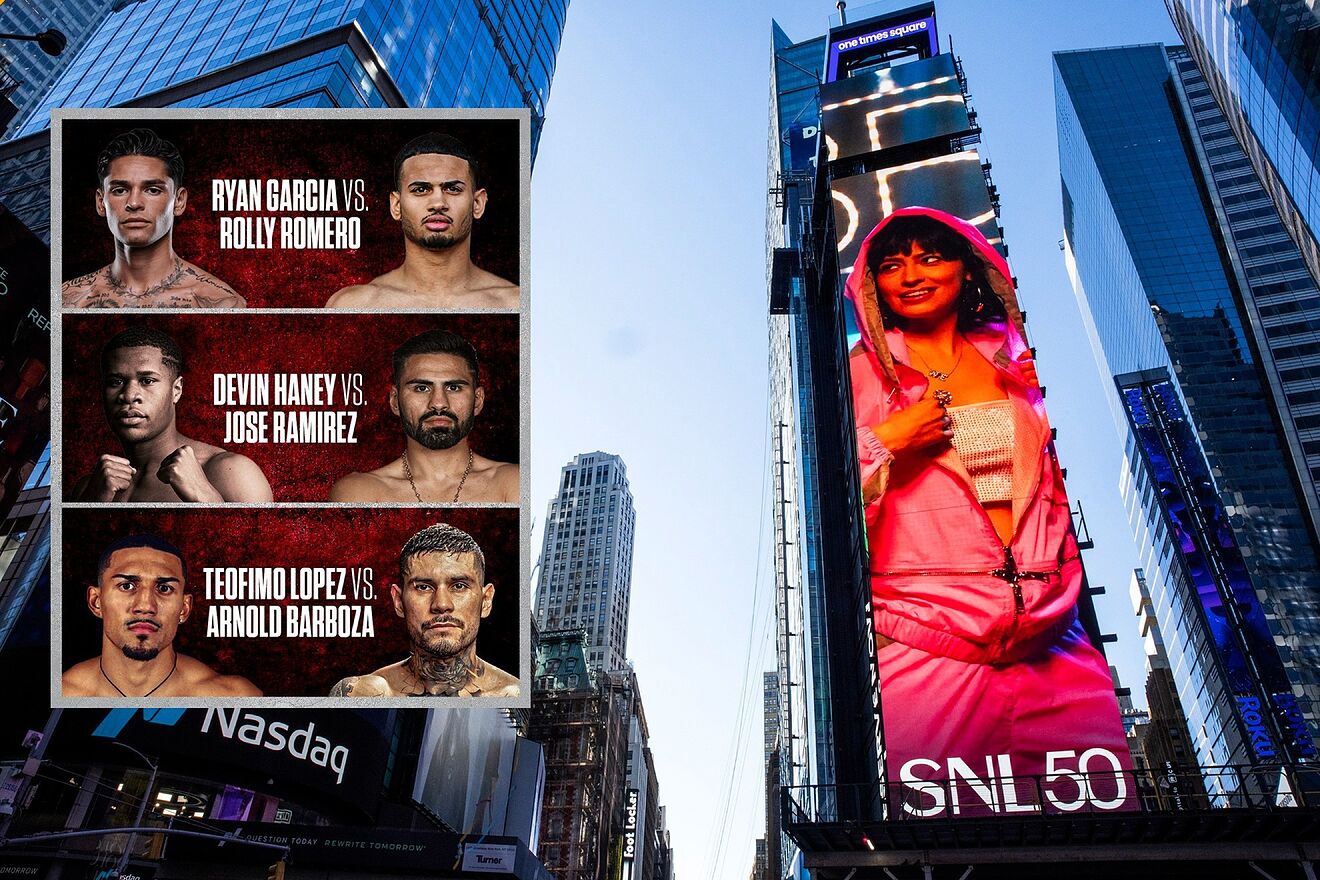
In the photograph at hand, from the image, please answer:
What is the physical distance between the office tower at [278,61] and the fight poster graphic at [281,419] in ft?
140

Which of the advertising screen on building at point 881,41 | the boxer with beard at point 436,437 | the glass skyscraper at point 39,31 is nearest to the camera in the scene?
the boxer with beard at point 436,437

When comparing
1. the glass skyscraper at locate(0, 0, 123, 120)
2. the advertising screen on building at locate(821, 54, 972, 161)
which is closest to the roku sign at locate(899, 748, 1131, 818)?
the advertising screen on building at locate(821, 54, 972, 161)

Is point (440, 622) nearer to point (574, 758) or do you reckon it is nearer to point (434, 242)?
point (434, 242)

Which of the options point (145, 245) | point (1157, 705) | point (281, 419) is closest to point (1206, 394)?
point (1157, 705)

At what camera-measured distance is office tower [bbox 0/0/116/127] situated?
12588cm

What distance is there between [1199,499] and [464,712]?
10122 cm

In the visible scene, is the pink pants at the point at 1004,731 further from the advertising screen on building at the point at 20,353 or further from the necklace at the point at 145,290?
the advertising screen on building at the point at 20,353

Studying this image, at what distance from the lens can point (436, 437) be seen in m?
5.66

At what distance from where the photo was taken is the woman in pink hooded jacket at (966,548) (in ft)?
102

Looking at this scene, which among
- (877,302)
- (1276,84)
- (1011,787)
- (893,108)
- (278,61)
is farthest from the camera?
(893,108)

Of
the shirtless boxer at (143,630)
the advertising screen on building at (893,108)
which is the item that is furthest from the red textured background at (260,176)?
the advertising screen on building at (893,108)

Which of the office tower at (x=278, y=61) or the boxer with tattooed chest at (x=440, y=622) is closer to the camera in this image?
the boxer with tattooed chest at (x=440, y=622)

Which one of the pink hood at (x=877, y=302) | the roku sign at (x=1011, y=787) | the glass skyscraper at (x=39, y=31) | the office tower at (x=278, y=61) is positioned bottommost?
the roku sign at (x=1011, y=787)

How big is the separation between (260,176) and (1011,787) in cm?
3210
